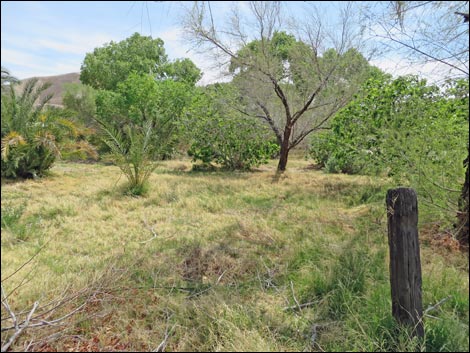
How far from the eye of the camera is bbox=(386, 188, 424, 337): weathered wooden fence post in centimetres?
187

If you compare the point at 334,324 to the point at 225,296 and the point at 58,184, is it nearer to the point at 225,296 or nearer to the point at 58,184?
the point at 225,296

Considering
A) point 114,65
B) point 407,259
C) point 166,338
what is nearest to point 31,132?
point 166,338

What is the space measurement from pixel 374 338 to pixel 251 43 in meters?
8.30

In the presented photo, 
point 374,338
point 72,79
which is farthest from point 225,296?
point 72,79

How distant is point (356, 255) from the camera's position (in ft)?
10.0

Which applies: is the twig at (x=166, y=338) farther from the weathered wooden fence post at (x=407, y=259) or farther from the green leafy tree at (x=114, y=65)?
the green leafy tree at (x=114, y=65)

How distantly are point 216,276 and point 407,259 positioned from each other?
171 cm

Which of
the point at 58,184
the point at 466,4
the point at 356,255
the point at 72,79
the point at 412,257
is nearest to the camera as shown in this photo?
the point at 412,257

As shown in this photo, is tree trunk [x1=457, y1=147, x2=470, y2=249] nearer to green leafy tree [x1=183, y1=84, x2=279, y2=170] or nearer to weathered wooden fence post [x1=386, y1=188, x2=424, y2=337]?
weathered wooden fence post [x1=386, y1=188, x2=424, y2=337]

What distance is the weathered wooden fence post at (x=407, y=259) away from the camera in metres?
1.87

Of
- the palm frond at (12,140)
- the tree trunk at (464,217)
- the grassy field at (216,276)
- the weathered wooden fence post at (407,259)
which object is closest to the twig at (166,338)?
the grassy field at (216,276)

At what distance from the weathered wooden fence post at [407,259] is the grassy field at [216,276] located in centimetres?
10

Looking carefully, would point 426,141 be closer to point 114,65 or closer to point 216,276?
point 216,276

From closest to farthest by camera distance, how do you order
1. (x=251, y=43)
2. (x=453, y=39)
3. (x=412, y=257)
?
1. (x=412, y=257)
2. (x=453, y=39)
3. (x=251, y=43)
